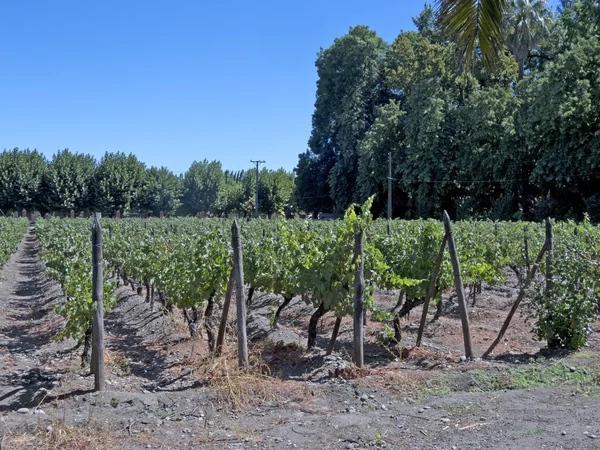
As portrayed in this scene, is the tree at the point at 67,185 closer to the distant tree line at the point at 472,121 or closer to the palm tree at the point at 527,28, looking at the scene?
the distant tree line at the point at 472,121

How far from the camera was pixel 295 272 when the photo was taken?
7473 mm

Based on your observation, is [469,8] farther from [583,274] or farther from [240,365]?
[240,365]

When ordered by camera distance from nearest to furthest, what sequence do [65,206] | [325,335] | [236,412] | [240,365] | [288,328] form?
[236,412] < [240,365] < [325,335] < [288,328] < [65,206]

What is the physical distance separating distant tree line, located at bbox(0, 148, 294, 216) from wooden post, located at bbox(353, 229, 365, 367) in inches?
2248

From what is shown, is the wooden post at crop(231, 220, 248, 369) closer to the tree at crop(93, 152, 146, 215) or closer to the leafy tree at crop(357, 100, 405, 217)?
the leafy tree at crop(357, 100, 405, 217)

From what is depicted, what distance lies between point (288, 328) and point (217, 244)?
2685 millimetres

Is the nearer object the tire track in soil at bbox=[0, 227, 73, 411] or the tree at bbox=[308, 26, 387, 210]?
the tire track in soil at bbox=[0, 227, 73, 411]

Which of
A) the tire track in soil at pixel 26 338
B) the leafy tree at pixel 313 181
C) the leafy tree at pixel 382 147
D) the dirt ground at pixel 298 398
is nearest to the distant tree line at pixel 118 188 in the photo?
the leafy tree at pixel 313 181

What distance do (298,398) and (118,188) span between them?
2564 inches

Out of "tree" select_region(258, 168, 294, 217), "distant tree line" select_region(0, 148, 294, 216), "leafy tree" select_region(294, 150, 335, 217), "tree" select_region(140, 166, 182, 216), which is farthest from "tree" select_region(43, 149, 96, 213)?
"leafy tree" select_region(294, 150, 335, 217)

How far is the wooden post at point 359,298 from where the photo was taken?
6500mm

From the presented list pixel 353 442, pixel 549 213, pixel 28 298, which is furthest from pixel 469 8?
pixel 549 213

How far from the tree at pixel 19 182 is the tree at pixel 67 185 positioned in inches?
38.0

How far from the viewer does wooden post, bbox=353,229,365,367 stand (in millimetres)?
6500
